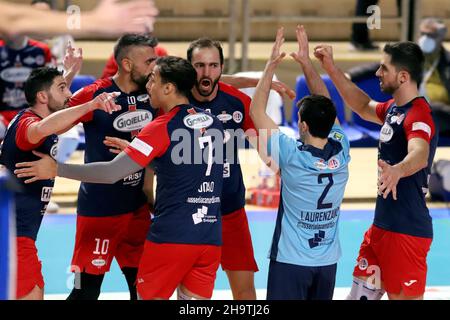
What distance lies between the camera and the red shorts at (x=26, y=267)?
6309mm

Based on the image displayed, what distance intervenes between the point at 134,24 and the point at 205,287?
2.36m

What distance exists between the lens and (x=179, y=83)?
622 cm

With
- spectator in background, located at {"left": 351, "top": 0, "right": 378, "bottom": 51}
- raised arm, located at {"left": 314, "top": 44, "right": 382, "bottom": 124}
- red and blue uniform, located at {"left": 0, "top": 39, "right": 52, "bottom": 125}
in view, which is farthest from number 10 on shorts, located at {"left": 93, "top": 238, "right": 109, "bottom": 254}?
spectator in background, located at {"left": 351, "top": 0, "right": 378, "bottom": 51}

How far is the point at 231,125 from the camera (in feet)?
23.3

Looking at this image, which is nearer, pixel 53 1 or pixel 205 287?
pixel 205 287

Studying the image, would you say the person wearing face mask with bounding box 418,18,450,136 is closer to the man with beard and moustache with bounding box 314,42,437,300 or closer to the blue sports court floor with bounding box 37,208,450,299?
the blue sports court floor with bounding box 37,208,450,299

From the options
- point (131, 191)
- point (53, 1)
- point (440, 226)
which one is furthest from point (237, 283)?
point (53, 1)

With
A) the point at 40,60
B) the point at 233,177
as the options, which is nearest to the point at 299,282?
the point at 233,177

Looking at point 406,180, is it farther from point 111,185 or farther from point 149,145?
point 111,185

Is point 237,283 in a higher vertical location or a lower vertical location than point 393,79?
lower

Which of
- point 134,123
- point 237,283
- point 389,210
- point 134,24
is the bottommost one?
point 237,283
